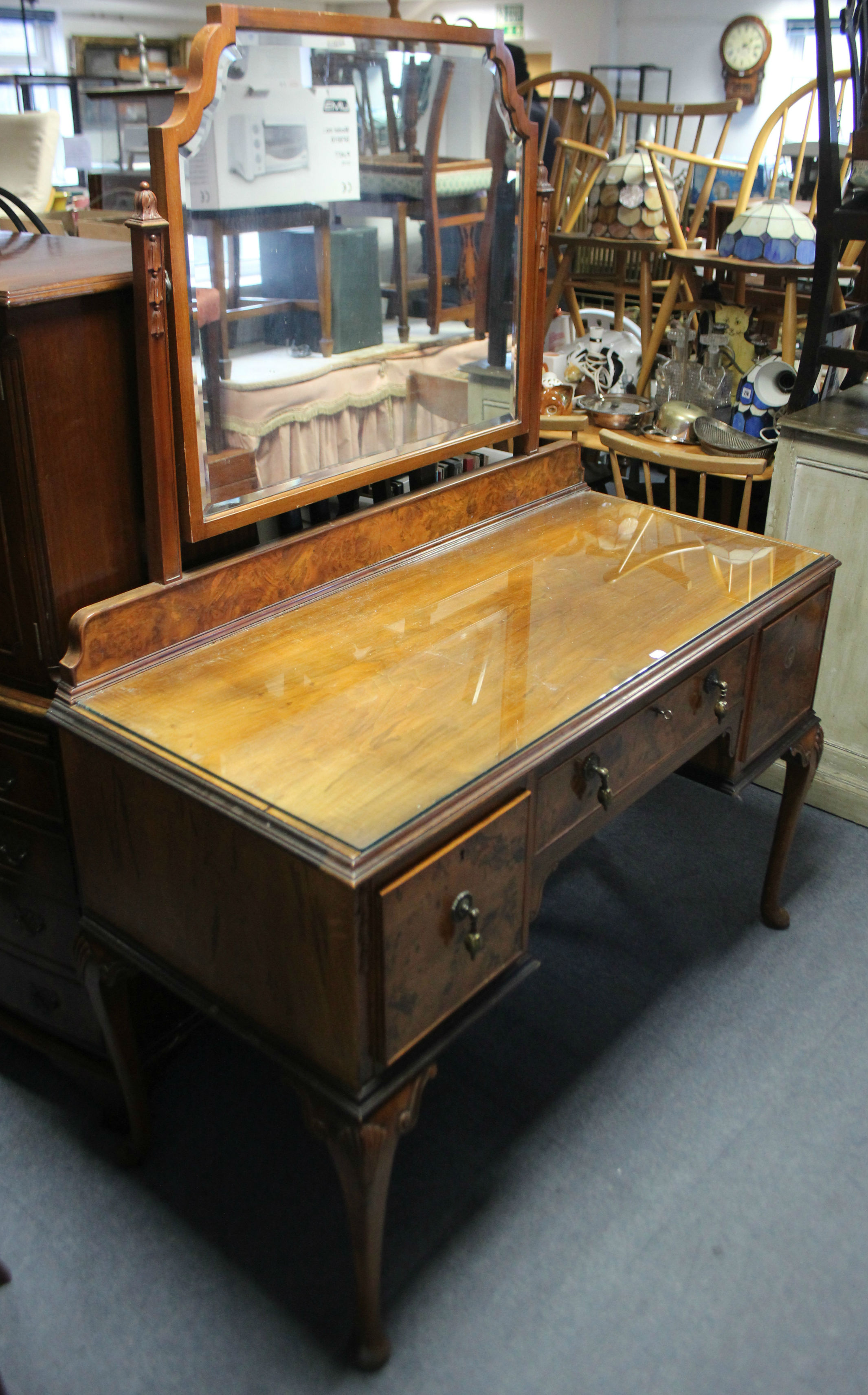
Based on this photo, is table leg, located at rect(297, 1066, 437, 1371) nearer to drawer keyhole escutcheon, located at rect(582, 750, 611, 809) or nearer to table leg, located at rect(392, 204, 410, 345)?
drawer keyhole escutcheon, located at rect(582, 750, 611, 809)

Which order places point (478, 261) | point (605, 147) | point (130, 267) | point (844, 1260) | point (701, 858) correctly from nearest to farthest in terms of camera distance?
point (130, 267)
point (844, 1260)
point (478, 261)
point (701, 858)
point (605, 147)

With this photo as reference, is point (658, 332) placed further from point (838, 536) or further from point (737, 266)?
point (838, 536)

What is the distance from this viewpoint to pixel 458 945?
1.25 metres

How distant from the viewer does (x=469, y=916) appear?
4.03 feet

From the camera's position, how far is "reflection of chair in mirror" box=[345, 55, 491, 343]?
1560 millimetres

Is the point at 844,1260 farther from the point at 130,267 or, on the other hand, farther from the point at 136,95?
the point at 136,95

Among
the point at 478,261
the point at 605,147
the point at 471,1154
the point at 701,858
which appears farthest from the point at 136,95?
the point at 471,1154

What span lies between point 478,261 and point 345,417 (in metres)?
0.38

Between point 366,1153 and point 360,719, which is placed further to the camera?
point 360,719

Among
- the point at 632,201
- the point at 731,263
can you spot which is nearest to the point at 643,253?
the point at 632,201

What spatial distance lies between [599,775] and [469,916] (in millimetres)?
280

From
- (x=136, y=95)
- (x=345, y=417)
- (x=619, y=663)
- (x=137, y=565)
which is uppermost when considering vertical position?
(x=136, y=95)

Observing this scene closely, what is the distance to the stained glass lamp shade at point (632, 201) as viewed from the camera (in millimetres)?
3609

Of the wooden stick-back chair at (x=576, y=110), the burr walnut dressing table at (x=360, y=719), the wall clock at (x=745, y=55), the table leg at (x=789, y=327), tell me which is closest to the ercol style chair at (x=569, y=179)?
the wooden stick-back chair at (x=576, y=110)
